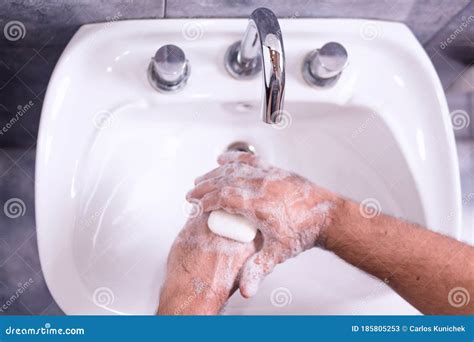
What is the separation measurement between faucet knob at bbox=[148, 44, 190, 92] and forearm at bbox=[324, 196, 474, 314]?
0.82 feet

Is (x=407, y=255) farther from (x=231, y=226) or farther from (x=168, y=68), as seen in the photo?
(x=168, y=68)

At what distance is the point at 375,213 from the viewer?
67 cm

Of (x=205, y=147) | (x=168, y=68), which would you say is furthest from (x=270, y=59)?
(x=205, y=147)

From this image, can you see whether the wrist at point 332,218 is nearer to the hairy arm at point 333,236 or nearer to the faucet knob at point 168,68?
the hairy arm at point 333,236

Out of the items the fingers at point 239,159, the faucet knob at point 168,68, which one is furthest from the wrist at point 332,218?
the faucet knob at point 168,68

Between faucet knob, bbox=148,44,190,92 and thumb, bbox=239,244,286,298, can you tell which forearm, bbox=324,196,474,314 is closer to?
thumb, bbox=239,244,286,298

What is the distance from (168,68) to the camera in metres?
0.62

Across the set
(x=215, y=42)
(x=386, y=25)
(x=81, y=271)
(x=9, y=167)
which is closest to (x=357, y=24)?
(x=386, y=25)

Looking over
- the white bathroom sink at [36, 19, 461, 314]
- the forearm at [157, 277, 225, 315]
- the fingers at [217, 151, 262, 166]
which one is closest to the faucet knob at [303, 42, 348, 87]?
the white bathroom sink at [36, 19, 461, 314]

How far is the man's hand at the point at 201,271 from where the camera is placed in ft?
2.06

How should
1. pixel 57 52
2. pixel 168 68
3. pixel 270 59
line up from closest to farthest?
pixel 270 59 < pixel 168 68 < pixel 57 52

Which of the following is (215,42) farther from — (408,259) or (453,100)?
(453,100)

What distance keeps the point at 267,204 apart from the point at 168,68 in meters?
0.19

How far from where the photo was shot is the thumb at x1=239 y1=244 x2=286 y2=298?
65cm
